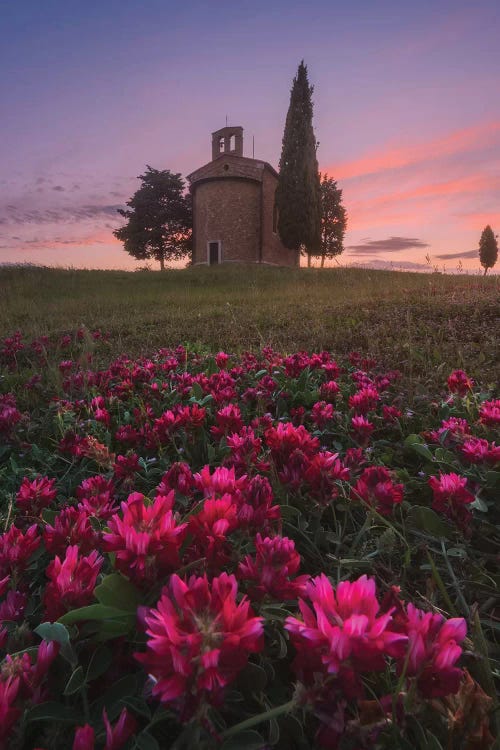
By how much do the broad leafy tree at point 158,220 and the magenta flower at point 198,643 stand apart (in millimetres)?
38322

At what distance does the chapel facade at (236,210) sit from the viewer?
28375 mm

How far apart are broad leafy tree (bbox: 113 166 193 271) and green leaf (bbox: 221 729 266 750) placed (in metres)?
38.4

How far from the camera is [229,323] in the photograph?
697 centimetres

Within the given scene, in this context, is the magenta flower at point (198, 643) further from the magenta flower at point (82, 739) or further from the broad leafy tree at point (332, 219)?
the broad leafy tree at point (332, 219)

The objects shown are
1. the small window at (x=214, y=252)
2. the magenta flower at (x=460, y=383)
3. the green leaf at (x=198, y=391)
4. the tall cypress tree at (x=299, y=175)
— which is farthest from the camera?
the small window at (x=214, y=252)

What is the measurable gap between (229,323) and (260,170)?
82.0 feet

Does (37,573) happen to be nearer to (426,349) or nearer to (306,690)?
(306,690)

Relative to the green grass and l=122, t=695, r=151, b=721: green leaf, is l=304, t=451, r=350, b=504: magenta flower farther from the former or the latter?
the green grass

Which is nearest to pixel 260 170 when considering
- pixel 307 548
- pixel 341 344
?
pixel 341 344

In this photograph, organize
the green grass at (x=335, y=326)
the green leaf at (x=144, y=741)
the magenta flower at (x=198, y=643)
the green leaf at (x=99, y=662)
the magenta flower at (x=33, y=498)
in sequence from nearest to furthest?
the magenta flower at (x=198, y=643)
the green leaf at (x=144, y=741)
the green leaf at (x=99, y=662)
the magenta flower at (x=33, y=498)
the green grass at (x=335, y=326)

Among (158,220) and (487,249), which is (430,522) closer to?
(158,220)

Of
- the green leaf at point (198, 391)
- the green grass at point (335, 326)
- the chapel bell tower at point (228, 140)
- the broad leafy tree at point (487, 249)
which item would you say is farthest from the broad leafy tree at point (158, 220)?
the green leaf at point (198, 391)

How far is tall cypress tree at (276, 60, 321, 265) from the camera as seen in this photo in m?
26.3

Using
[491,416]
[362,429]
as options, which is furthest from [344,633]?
[491,416]
